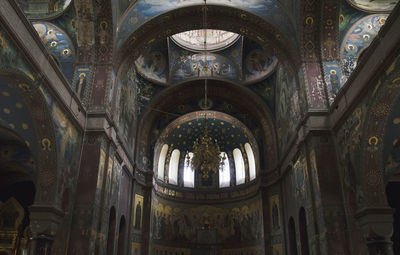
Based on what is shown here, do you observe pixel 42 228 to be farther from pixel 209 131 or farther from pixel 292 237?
pixel 209 131

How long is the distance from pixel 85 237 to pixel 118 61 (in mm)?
7081

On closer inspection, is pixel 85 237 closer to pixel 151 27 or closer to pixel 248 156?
pixel 151 27

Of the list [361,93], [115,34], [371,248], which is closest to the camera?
[371,248]

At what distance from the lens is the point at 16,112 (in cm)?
1015

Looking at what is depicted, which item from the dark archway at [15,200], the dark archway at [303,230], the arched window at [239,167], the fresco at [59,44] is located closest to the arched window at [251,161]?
the arched window at [239,167]

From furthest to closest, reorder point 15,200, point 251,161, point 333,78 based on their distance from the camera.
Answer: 1. point 251,161
2. point 15,200
3. point 333,78

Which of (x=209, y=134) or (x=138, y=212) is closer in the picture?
(x=138, y=212)

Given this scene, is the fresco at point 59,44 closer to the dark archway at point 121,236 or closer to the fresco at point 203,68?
the dark archway at point 121,236

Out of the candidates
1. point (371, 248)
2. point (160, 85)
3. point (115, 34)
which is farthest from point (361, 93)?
point (160, 85)

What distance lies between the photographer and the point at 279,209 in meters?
18.1

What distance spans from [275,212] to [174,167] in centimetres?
804

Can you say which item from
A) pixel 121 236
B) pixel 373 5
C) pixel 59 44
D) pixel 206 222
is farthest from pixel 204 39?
pixel 121 236

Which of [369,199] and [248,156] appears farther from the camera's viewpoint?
[248,156]

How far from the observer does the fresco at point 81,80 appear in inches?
528
